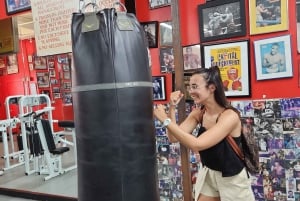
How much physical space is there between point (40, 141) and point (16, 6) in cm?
198

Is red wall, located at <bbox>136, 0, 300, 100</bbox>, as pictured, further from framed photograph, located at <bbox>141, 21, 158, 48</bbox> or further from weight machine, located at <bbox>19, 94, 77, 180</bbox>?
weight machine, located at <bbox>19, 94, 77, 180</bbox>

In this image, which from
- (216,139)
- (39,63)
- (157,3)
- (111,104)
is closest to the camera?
(111,104)

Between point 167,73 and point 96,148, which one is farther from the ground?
point 167,73

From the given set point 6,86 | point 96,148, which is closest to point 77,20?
point 96,148

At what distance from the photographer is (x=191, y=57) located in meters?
2.62

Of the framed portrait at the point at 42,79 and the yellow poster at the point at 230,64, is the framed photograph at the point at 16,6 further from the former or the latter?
the yellow poster at the point at 230,64

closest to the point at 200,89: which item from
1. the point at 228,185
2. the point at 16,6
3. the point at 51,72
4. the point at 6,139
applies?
the point at 228,185

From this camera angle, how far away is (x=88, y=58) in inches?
57.3

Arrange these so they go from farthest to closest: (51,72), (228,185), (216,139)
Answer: (51,72)
(228,185)
(216,139)

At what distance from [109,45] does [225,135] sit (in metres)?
0.84

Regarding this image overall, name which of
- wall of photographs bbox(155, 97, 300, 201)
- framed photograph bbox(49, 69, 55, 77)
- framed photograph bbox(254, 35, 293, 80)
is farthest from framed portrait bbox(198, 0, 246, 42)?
framed photograph bbox(49, 69, 55, 77)

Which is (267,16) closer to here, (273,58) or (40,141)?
(273,58)

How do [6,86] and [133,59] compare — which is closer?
[133,59]

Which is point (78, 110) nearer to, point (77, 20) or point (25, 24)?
point (77, 20)
